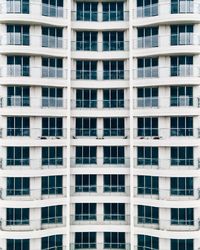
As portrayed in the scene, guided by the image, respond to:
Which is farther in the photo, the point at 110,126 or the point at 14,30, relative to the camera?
the point at 110,126

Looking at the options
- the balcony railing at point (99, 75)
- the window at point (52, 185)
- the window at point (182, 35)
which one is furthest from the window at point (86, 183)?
the window at point (182, 35)

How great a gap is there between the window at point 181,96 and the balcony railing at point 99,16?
8.18 meters

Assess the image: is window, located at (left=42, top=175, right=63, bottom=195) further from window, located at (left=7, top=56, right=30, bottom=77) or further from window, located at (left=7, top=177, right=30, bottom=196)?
window, located at (left=7, top=56, right=30, bottom=77)

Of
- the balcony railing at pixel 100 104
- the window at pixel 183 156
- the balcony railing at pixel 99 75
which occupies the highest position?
the balcony railing at pixel 99 75

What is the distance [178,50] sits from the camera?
31.6 m

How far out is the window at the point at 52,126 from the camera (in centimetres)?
3316

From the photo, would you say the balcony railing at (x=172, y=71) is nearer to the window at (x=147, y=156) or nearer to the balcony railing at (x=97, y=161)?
the window at (x=147, y=156)

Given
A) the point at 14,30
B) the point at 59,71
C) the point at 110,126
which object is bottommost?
A: the point at 110,126

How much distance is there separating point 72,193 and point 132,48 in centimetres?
1388

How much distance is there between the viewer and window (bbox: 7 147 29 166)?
32250mm

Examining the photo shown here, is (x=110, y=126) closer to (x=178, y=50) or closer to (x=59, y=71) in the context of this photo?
(x=59, y=71)

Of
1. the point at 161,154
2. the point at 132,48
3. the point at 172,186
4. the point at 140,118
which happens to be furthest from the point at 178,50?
the point at 172,186

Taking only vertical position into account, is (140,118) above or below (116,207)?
above

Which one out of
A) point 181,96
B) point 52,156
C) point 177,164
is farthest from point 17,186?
point 181,96
